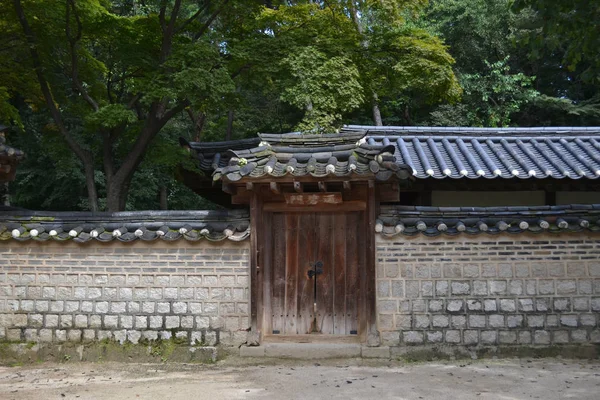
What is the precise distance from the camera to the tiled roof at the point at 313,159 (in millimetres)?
7070

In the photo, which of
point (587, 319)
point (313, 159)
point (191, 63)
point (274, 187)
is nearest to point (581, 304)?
point (587, 319)

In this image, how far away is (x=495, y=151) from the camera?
34.2 ft

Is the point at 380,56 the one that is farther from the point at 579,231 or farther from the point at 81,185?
the point at 81,185

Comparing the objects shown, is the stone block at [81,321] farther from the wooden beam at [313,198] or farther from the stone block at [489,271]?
the stone block at [489,271]

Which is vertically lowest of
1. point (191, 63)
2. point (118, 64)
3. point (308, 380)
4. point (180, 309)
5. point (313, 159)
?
point (308, 380)

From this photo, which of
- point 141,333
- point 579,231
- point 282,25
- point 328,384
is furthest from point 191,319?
point 282,25

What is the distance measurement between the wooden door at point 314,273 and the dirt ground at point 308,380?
694 millimetres

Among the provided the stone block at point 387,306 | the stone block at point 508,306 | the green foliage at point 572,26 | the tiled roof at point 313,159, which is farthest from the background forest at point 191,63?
the stone block at point 387,306

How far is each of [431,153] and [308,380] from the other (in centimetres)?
534

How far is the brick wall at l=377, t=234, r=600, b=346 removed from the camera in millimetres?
7719

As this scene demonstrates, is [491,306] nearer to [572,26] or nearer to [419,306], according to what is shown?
[419,306]

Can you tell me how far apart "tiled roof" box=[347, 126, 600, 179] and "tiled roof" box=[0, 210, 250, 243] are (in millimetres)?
3407

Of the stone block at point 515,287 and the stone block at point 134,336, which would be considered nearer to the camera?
the stone block at point 515,287

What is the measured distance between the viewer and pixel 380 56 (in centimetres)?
1241
